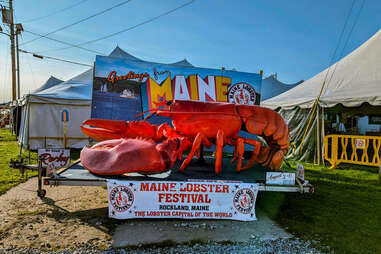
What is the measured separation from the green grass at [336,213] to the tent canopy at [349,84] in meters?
2.58

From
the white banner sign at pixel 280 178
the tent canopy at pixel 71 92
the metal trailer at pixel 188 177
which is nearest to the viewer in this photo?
the metal trailer at pixel 188 177

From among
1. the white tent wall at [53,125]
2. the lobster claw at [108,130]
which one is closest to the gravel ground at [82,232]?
the lobster claw at [108,130]

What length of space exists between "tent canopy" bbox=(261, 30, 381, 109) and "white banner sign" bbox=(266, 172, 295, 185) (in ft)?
17.2

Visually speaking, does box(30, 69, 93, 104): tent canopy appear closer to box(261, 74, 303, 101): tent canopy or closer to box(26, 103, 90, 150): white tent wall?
box(26, 103, 90, 150): white tent wall

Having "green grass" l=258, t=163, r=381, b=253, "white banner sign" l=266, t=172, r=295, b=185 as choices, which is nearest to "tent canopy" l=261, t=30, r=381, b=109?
"green grass" l=258, t=163, r=381, b=253

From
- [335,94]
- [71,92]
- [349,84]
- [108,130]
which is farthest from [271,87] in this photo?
[108,130]

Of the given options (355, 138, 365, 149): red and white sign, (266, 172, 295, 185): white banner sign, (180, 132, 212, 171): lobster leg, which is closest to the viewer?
(266, 172, 295, 185): white banner sign

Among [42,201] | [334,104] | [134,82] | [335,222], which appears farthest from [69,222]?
[334,104]

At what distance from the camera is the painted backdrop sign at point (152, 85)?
780 centimetres

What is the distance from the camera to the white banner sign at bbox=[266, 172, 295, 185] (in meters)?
3.28

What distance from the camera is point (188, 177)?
3.60 meters

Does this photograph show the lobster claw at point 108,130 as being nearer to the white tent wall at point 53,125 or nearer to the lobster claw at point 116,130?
the lobster claw at point 116,130

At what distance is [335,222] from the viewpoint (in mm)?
3375

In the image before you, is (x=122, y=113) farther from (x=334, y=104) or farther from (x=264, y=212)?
(x=334, y=104)
